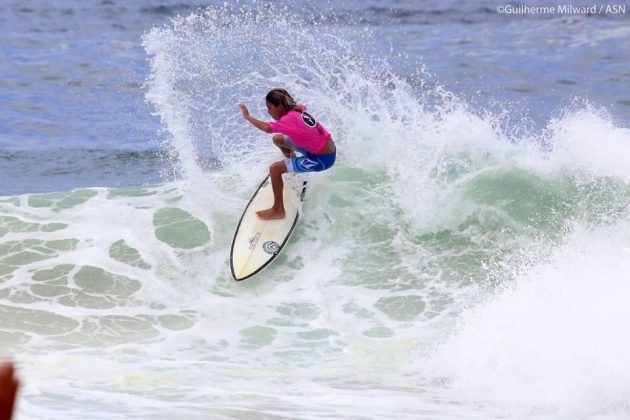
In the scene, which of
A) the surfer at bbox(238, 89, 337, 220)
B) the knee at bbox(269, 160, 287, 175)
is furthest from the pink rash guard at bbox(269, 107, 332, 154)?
the knee at bbox(269, 160, 287, 175)

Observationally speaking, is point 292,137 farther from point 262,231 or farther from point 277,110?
point 262,231

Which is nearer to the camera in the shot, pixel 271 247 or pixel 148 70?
pixel 271 247

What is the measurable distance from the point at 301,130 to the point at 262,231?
101cm

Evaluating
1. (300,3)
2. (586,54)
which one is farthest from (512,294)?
(300,3)

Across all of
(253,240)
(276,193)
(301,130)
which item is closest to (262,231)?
(253,240)

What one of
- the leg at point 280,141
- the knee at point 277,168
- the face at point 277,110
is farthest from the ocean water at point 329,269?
the face at point 277,110

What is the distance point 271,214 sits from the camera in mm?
8906

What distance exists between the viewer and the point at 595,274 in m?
7.12

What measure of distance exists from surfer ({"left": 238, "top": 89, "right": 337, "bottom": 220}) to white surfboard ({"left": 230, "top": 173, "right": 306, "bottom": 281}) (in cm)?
28

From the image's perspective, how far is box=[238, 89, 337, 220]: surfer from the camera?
27.5 ft

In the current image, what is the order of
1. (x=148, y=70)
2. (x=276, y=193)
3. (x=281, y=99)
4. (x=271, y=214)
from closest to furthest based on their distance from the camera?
(x=281, y=99) → (x=276, y=193) → (x=271, y=214) → (x=148, y=70)

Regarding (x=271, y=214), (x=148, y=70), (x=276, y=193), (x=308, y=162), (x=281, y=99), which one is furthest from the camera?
(x=148, y=70)

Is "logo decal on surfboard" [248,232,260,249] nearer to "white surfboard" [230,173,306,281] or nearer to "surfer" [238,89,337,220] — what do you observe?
"white surfboard" [230,173,306,281]

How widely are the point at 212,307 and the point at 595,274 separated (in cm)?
313
